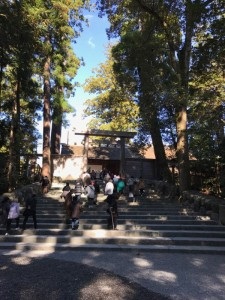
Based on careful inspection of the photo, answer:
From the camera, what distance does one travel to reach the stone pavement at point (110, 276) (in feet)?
23.9

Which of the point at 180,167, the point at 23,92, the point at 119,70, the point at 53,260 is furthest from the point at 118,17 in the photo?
the point at 53,260

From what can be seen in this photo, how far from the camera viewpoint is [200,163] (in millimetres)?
21812

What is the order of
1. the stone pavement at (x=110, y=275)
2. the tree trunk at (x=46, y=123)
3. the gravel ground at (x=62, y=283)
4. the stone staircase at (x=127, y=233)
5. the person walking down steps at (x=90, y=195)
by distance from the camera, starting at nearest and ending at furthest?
the gravel ground at (x=62, y=283)
the stone pavement at (x=110, y=275)
the stone staircase at (x=127, y=233)
the person walking down steps at (x=90, y=195)
the tree trunk at (x=46, y=123)

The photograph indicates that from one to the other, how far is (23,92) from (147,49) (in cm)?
893

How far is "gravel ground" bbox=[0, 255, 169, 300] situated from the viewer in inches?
277

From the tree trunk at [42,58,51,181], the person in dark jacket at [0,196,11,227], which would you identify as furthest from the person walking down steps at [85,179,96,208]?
the tree trunk at [42,58,51,181]

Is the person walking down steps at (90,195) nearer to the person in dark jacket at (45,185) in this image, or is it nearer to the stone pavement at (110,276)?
the person in dark jacket at (45,185)

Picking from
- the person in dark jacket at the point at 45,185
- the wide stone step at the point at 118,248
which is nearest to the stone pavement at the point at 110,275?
the wide stone step at the point at 118,248

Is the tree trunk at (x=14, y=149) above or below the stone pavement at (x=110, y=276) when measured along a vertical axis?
above

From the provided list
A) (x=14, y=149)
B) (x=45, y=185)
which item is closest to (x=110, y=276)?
(x=14, y=149)

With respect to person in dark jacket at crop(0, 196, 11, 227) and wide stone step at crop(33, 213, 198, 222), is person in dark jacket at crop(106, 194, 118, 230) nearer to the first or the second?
wide stone step at crop(33, 213, 198, 222)

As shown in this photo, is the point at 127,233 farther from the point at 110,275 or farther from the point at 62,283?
the point at 62,283

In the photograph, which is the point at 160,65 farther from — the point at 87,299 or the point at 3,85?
the point at 87,299

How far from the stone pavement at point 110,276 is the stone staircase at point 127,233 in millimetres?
602
